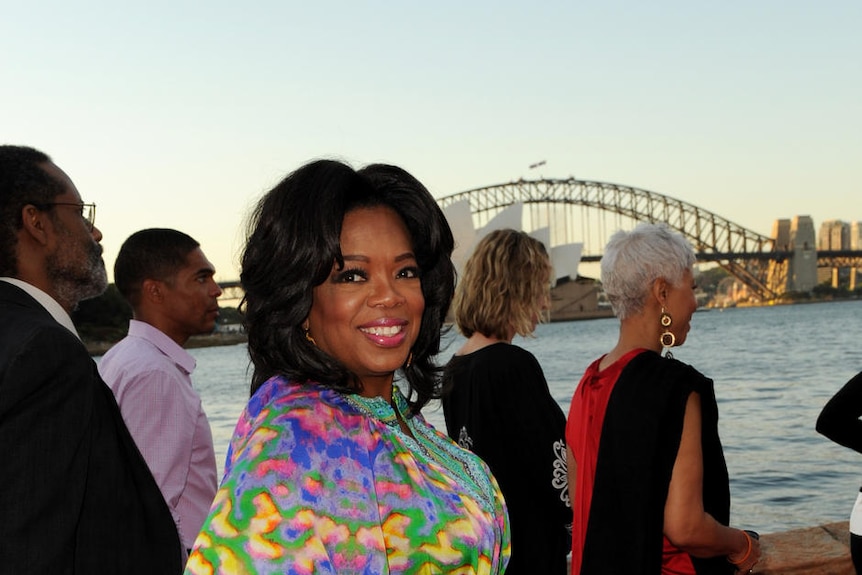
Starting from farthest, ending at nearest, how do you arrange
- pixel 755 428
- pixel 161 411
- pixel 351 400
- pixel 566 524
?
pixel 755 428 → pixel 566 524 → pixel 161 411 → pixel 351 400

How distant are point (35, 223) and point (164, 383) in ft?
2.73

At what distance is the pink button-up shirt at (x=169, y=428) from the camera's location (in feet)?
8.48

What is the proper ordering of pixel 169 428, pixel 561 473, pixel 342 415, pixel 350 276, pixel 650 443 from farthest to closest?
pixel 561 473 → pixel 169 428 → pixel 650 443 → pixel 350 276 → pixel 342 415

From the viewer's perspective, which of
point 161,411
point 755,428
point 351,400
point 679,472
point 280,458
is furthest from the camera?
point 755,428

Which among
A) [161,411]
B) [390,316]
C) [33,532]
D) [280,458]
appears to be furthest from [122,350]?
[280,458]

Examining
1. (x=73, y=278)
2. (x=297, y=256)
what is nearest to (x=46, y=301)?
(x=73, y=278)

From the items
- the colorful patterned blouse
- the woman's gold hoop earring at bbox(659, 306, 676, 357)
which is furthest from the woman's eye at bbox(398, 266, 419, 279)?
the woman's gold hoop earring at bbox(659, 306, 676, 357)

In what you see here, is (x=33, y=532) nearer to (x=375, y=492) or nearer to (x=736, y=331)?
(x=375, y=492)

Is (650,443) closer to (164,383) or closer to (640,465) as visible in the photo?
(640,465)

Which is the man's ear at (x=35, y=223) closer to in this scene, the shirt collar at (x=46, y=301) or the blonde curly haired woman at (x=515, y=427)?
the shirt collar at (x=46, y=301)

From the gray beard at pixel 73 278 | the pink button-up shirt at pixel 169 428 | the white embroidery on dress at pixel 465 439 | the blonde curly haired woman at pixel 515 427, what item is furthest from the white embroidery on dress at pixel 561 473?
the gray beard at pixel 73 278

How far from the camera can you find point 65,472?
1471mm

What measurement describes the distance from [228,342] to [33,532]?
305 ft

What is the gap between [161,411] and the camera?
2.64m
